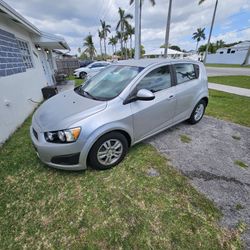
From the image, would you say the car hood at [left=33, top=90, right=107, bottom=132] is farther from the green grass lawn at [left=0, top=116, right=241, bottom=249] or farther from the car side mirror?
the green grass lawn at [left=0, top=116, right=241, bottom=249]

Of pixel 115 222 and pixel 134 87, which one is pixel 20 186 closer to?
pixel 115 222

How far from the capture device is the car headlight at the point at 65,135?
2.22 metres

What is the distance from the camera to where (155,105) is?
2949 millimetres

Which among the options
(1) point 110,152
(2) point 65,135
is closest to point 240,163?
(1) point 110,152

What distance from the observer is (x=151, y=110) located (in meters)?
2.91

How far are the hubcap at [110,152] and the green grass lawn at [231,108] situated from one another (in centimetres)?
371

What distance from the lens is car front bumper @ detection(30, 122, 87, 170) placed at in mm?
2270

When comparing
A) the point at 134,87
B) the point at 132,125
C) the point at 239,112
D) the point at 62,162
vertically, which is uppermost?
the point at 134,87

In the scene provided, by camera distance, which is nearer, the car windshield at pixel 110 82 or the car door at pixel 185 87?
the car windshield at pixel 110 82

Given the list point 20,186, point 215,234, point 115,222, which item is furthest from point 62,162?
point 215,234

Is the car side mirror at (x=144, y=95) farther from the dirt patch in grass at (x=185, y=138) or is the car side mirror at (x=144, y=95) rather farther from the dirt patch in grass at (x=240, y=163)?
the dirt patch in grass at (x=240, y=163)

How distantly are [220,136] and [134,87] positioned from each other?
98.0 inches

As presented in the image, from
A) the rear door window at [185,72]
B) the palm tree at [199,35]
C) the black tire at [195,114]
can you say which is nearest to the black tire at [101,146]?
the rear door window at [185,72]

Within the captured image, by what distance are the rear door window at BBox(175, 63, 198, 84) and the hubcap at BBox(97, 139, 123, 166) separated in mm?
1879
